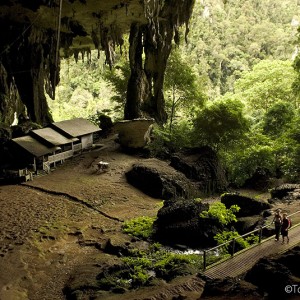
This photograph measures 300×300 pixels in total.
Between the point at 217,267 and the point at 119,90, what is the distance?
26508 millimetres

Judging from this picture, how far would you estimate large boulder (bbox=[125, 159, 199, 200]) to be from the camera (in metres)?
21.7

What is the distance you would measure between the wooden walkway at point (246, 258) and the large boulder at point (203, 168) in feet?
35.8

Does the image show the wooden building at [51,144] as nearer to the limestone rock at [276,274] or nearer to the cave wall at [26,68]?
the cave wall at [26,68]

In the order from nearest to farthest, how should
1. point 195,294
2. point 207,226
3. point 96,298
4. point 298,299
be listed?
point 298,299 < point 195,294 < point 96,298 < point 207,226

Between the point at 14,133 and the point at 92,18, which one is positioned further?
the point at 92,18

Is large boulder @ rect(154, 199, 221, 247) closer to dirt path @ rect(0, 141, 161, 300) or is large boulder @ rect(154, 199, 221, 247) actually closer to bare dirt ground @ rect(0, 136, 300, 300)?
bare dirt ground @ rect(0, 136, 300, 300)

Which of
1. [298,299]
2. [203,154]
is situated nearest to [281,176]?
[203,154]

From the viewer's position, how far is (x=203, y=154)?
24.5m

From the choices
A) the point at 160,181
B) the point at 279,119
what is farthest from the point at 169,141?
the point at 279,119

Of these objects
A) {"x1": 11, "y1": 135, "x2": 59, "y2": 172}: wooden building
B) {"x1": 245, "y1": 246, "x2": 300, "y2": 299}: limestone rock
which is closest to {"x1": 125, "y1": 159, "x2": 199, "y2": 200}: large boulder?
{"x1": 11, "y1": 135, "x2": 59, "y2": 172}: wooden building

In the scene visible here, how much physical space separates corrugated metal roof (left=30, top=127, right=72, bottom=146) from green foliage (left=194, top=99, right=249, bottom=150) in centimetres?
895

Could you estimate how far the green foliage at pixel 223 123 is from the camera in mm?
23750

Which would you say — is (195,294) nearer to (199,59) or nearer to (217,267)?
(217,267)

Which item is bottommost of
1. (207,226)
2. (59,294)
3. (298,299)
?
(59,294)
